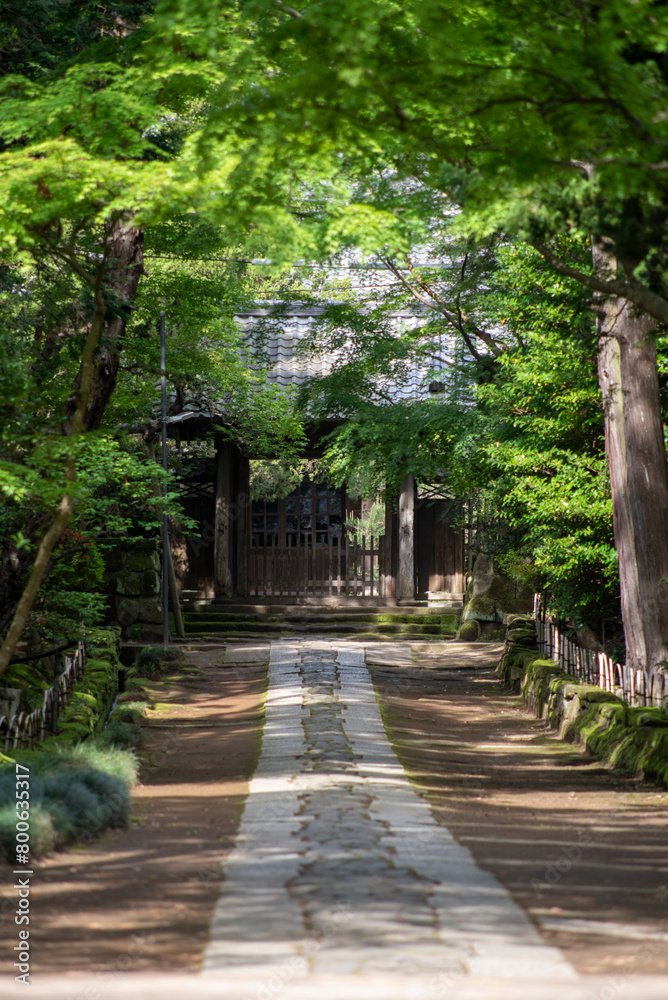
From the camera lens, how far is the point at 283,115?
6.71 m

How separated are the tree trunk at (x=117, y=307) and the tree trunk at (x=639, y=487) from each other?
5329mm

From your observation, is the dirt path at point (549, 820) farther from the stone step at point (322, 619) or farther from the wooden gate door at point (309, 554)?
the wooden gate door at point (309, 554)

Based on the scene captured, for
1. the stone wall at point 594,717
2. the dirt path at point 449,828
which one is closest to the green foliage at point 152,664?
the dirt path at point 449,828

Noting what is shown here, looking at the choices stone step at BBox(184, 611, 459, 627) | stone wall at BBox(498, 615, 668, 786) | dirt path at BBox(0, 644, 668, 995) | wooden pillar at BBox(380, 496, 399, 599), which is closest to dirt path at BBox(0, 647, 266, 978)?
dirt path at BBox(0, 644, 668, 995)

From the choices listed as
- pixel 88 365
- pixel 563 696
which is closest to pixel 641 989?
pixel 88 365

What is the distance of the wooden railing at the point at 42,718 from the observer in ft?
27.4

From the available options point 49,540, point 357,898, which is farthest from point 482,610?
point 357,898

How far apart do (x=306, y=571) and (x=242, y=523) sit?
1684 mm

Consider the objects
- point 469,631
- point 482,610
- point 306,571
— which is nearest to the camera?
point 469,631

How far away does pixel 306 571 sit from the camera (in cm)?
1995

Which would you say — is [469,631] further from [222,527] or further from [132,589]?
[132,589]

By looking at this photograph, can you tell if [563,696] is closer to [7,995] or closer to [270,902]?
[270,902]

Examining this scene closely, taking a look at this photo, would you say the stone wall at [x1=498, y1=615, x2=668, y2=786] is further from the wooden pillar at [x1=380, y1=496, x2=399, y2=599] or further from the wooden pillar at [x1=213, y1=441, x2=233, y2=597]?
the wooden pillar at [x1=213, y1=441, x2=233, y2=597]

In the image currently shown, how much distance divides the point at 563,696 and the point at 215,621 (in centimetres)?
879
